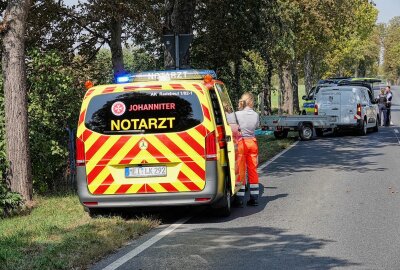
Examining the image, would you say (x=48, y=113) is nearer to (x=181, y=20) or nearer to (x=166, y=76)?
(x=166, y=76)

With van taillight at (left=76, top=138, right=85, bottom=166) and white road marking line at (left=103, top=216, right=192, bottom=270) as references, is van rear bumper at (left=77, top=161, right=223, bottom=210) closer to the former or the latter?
white road marking line at (left=103, top=216, right=192, bottom=270)

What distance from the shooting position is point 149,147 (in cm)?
849

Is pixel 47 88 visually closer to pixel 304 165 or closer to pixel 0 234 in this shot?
pixel 0 234

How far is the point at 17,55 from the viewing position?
10828 millimetres

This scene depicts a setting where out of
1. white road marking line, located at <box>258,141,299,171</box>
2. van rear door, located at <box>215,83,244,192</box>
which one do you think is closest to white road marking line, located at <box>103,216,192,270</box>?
van rear door, located at <box>215,83,244,192</box>

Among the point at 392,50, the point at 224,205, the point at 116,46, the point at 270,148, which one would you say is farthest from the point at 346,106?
the point at 392,50

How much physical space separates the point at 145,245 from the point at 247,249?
120 cm

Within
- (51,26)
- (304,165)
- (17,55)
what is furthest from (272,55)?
(17,55)

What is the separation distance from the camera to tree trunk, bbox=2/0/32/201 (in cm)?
1077

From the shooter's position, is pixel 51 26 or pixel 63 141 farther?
pixel 51 26

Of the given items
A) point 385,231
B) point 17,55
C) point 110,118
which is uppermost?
point 17,55

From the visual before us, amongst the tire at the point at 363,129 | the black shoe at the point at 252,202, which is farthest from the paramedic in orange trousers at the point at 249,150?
the tire at the point at 363,129

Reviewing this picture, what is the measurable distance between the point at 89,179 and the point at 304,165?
8398 mm

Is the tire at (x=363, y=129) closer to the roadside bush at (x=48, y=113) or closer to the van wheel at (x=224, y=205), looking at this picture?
the roadside bush at (x=48, y=113)
